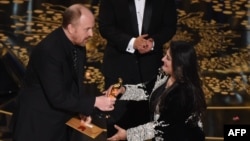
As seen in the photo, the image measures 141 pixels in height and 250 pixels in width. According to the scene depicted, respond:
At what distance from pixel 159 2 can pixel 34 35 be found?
9.89ft

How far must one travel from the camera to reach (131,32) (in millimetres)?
4289

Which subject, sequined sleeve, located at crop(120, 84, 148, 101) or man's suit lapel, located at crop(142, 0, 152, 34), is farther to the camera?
man's suit lapel, located at crop(142, 0, 152, 34)

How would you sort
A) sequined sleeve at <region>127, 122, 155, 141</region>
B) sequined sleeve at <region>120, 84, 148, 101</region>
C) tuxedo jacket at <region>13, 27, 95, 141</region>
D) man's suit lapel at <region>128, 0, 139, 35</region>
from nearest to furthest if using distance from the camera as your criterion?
tuxedo jacket at <region>13, 27, 95, 141</region>, sequined sleeve at <region>127, 122, 155, 141</region>, sequined sleeve at <region>120, 84, 148, 101</region>, man's suit lapel at <region>128, 0, 139, 35</region>

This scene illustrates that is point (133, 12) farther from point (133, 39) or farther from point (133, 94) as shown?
Result: point (133, 94)

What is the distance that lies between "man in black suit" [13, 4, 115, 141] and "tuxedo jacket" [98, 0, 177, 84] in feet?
2.81

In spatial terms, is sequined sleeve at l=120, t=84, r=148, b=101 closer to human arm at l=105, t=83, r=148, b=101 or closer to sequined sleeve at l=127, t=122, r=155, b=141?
human arm at l=105, t=83, r=148, b=101

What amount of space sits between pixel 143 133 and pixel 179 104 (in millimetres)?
344

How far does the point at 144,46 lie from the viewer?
416 centimetres

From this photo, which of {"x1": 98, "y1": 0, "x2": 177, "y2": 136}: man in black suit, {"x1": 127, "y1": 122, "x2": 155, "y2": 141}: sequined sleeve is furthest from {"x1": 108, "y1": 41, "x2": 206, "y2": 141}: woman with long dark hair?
{"x1": 98, "y1": 0, "x2": 177, "y2": 136}: man in black suit

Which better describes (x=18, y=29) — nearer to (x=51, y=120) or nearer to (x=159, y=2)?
(x=159, y=2)

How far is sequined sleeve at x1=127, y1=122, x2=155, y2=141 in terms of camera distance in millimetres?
3389

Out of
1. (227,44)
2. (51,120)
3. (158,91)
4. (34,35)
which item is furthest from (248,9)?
(51,120)

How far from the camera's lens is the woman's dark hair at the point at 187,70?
3.28m

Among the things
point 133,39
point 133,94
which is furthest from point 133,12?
point 133,94
